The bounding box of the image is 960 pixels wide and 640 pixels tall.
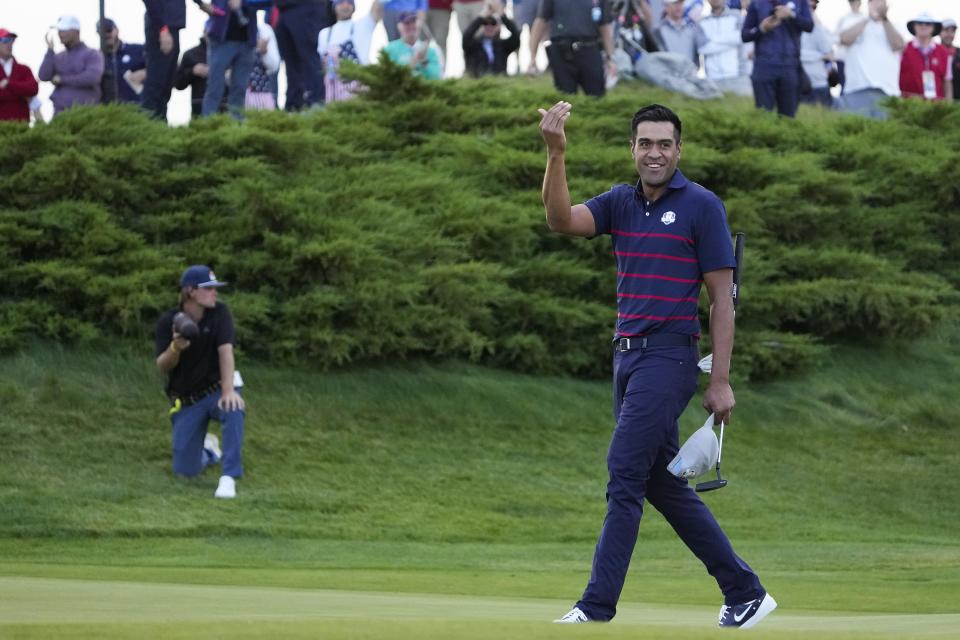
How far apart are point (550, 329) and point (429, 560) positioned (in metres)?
5.59

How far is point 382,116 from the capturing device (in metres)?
19.2

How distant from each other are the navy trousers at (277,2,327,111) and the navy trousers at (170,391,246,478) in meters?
7.35

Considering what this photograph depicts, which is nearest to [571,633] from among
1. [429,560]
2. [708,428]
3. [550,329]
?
[708,428]

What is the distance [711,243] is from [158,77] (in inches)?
572

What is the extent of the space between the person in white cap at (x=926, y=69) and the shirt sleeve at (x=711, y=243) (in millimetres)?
17505

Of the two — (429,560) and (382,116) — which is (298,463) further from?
(382,116)

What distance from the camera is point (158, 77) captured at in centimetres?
2036

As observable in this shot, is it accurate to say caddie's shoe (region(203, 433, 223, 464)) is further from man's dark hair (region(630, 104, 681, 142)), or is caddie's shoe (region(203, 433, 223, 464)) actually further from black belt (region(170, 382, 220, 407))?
man's dark hair (region(630, 104, 681, 142))

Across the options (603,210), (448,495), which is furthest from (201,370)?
(603,210)

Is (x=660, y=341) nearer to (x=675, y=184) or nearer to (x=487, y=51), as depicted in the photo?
(x=675, y=184)

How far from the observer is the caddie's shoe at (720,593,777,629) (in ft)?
22.9

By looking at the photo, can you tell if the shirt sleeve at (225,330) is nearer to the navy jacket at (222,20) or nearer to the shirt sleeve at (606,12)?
the navy jacket at (222,20)

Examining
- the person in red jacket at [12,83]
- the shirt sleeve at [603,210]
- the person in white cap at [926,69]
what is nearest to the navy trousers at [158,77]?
the person in red jacket at [12,83]

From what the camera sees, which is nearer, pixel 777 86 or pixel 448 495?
pixel 448 495
